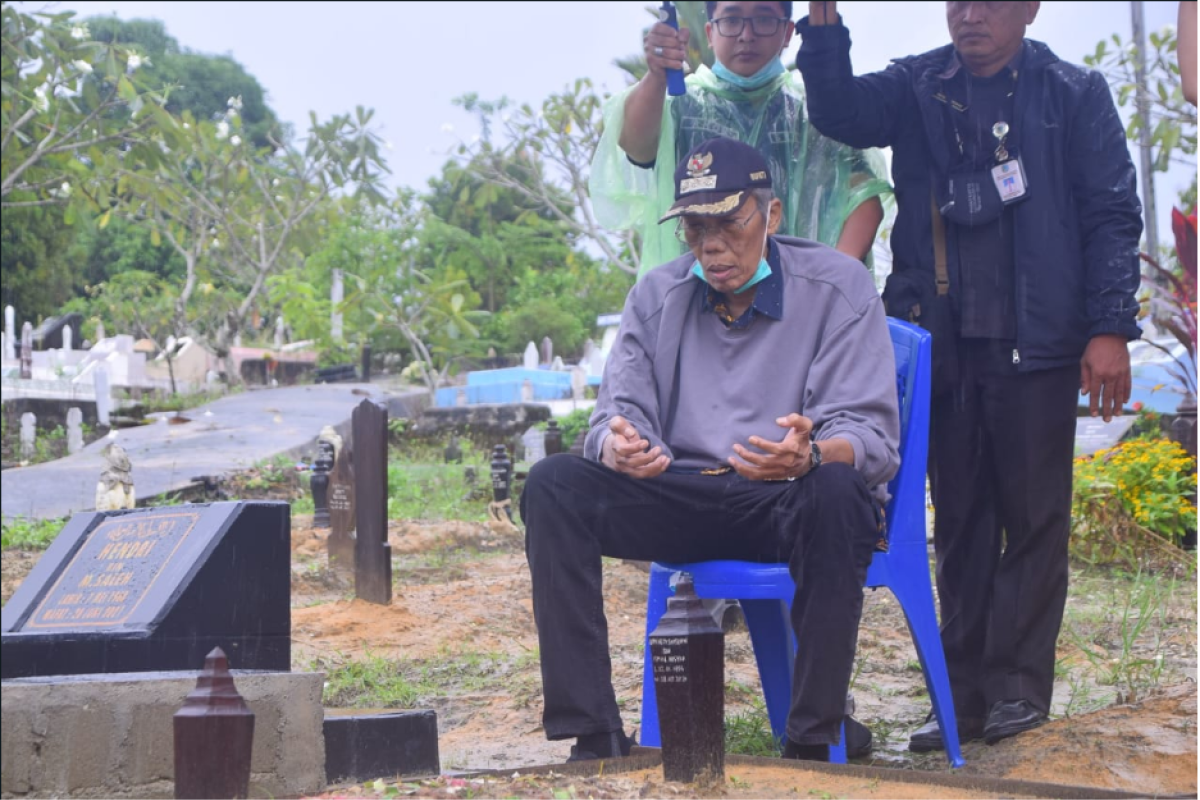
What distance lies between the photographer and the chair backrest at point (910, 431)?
3059 mm

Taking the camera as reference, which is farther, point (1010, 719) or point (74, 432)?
point (74, 432)

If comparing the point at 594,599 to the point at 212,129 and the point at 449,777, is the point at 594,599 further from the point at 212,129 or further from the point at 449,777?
the point at 212,129

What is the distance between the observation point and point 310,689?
9.73 feet

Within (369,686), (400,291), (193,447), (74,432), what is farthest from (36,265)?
(369,686)

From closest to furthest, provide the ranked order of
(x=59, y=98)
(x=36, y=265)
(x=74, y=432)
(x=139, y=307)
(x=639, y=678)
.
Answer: (x=639, y=678)
(x=59, y=98)
(x=74, y=432)
(x=139, y=307)
(x=36, y=265)

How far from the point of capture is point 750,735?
339 cm

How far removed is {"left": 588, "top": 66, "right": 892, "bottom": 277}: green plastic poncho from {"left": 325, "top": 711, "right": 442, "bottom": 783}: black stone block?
1450 millimetres

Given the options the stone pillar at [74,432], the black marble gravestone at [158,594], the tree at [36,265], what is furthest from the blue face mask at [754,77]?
the tree at [36,265]

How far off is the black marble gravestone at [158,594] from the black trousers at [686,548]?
0.70 metres

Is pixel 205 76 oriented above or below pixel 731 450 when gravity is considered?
above

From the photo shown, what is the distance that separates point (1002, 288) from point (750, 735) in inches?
53.0

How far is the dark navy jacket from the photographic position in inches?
134

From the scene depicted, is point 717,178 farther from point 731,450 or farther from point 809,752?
point 809,752

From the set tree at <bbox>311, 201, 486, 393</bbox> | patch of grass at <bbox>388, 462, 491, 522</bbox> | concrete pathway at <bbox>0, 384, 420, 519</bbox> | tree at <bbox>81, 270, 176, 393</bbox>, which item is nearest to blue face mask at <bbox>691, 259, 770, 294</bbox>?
patch of grass at <bbox>388, 462, 491, 522</bbox>
